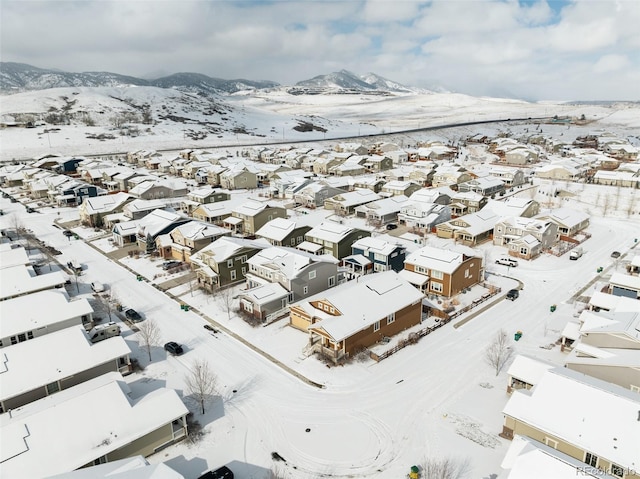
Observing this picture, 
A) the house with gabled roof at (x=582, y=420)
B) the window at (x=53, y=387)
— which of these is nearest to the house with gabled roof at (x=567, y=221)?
the house with gabled roof at (x=582, y=420)

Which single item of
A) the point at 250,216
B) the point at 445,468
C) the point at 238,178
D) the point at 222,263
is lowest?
the point at 445,468

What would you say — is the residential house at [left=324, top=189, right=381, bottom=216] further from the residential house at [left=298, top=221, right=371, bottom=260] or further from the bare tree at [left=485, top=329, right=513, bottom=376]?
the bare tree at [left=485, top=329, right=513, bottom=376]

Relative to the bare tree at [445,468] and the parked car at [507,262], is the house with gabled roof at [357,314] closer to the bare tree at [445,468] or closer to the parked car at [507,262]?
the bare tree at [445,468]

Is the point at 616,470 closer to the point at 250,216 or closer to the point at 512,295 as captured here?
the point at 512,295

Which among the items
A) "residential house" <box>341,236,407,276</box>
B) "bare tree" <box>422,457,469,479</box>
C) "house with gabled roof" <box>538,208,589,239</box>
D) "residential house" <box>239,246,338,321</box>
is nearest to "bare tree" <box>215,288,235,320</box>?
"residential house" <box>239,246,338,321</box>

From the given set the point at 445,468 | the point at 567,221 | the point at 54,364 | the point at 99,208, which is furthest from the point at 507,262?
the point at 99,208

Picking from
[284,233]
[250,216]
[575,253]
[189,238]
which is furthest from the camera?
[250,216]
